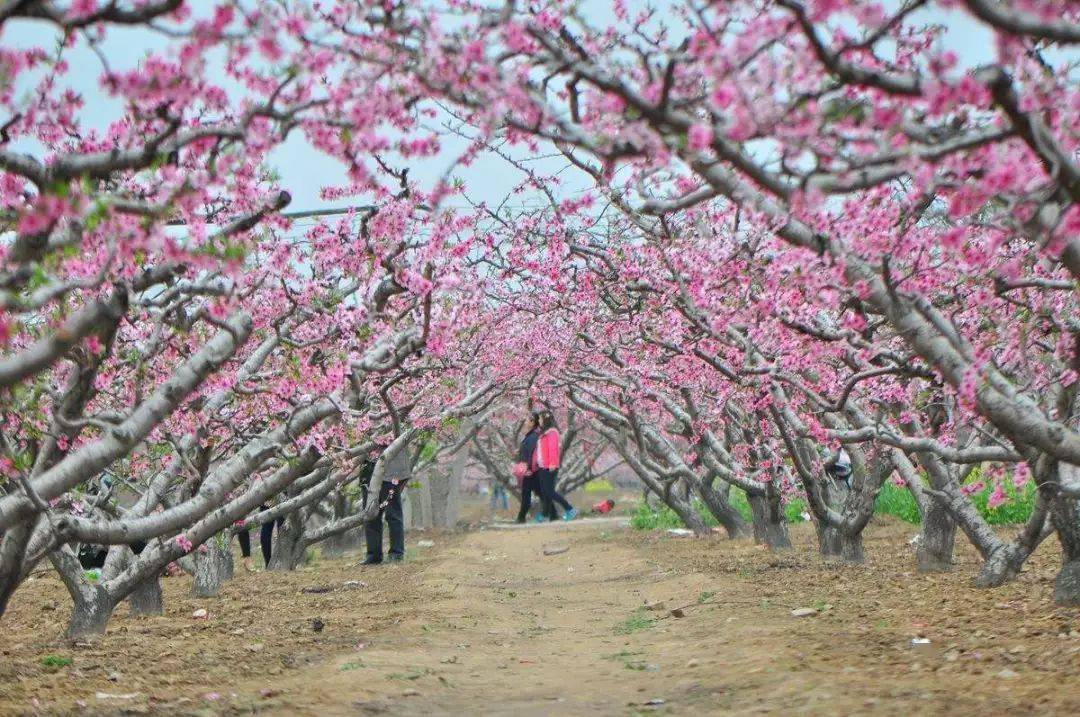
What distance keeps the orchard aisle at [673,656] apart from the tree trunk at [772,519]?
113 centimetres

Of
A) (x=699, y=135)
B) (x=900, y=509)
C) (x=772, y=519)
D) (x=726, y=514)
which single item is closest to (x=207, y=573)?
(x=772, y=519)

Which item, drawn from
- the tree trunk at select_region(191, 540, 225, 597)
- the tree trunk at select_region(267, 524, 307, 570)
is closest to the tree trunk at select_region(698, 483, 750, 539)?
the tree trunk at select_region(267, 524, 307, 570)

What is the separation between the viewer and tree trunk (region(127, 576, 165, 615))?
10.7m

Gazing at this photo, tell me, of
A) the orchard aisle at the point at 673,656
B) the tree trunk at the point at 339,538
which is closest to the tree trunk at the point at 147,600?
the orchard aisle at the point at 673,656

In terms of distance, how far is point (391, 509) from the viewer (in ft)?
56.2

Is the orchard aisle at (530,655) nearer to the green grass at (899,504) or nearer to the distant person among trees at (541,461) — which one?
the green grass at (899,504)

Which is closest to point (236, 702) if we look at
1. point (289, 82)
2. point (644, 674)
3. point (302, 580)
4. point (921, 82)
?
point (644, 674)

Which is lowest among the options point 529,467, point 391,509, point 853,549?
point 853,549

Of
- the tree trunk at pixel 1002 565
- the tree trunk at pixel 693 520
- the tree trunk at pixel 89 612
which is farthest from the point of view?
the tree trunk at pixel 693 520

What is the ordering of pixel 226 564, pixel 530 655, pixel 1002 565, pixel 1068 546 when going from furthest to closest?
pixel 226 564
pixel 1002 565
pixel 530 655
pixel 1068 546

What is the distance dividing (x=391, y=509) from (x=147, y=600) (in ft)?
21.4

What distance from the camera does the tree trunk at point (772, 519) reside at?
14352 mm

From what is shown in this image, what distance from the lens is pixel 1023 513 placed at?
1487 cm

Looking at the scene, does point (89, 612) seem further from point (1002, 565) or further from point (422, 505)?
point (422, 505)
